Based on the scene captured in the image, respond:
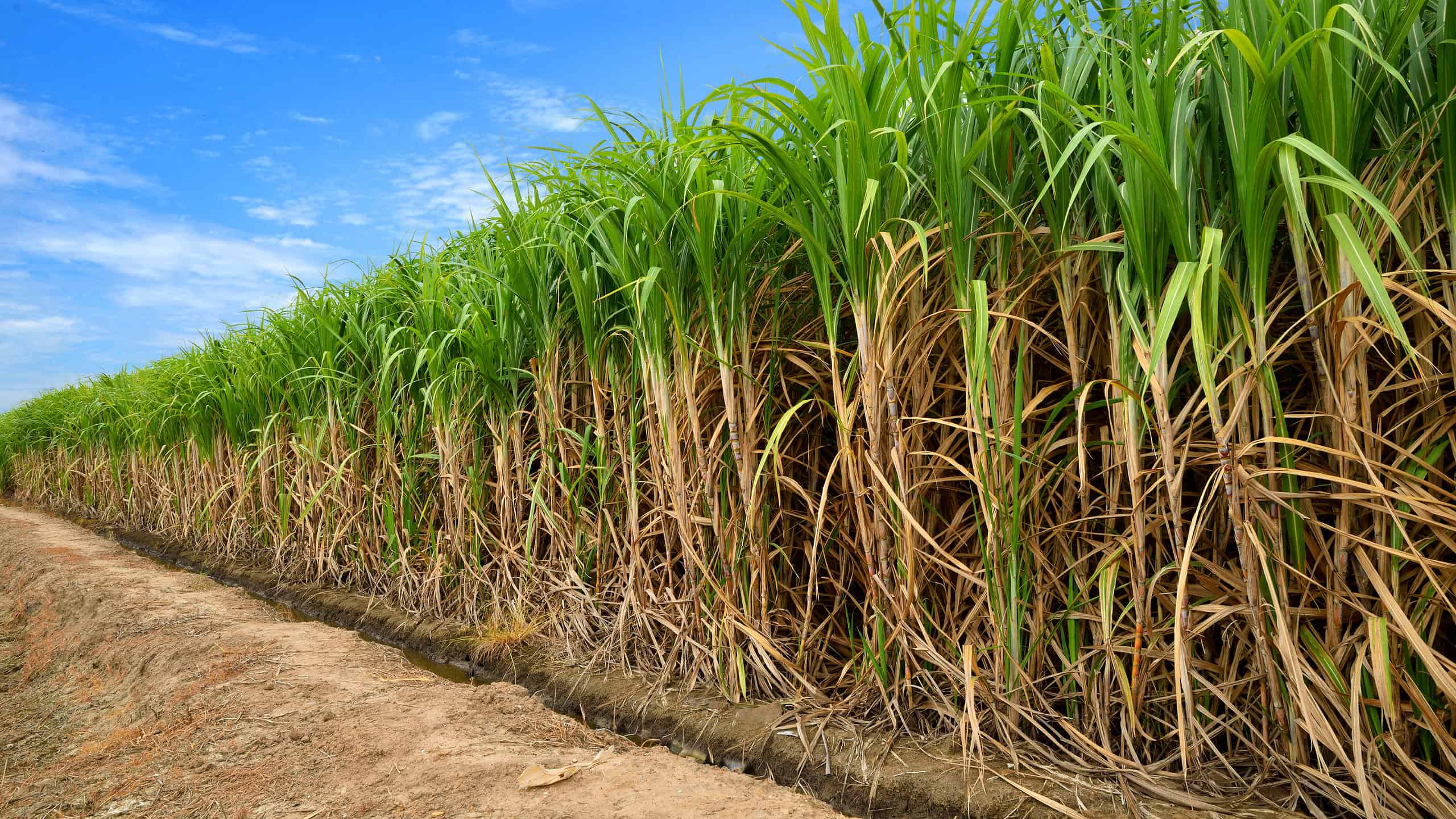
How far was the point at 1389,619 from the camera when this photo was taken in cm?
130

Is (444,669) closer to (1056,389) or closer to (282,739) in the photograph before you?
(282,739)

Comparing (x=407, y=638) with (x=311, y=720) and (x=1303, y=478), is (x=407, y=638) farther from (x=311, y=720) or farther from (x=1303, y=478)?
(x=1303, y=478)

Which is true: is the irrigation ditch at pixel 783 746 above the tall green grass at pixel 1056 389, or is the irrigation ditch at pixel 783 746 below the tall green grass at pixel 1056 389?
below

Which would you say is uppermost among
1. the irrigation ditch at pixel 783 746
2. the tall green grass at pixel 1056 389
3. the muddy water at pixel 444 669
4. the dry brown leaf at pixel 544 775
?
the tall green grass at pixel 1056 389

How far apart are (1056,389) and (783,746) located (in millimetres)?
1042

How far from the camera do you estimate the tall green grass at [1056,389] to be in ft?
4.23

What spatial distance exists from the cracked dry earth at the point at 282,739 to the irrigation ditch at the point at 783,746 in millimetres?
134

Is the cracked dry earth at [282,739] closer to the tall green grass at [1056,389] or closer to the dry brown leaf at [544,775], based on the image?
the dry brown leaf at [544,775]

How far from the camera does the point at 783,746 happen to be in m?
1.90

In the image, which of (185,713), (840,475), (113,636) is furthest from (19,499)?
(840,475)

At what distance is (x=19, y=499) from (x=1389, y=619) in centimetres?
1609

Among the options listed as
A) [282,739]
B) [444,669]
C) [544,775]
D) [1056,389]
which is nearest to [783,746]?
A: [544,775]

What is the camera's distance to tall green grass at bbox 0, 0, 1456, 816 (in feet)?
4.23

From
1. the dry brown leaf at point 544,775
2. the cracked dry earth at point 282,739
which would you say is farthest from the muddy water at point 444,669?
the dry brown leaf at point 544,775
